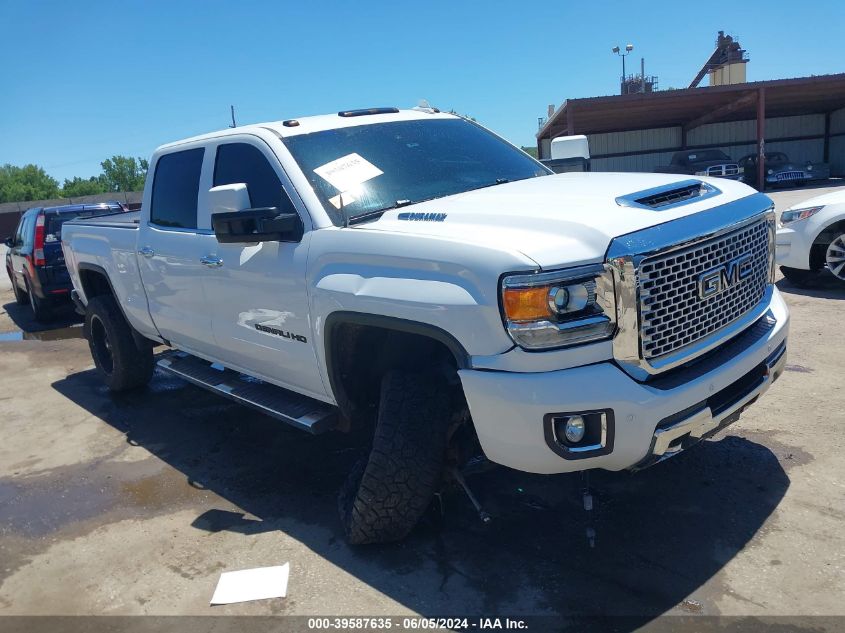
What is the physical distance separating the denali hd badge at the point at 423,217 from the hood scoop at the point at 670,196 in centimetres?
78

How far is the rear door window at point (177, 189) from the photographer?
4695 millimetres

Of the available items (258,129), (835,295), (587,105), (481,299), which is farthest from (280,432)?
(587,105)

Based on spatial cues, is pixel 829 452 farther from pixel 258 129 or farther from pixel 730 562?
A: pixel 258 129

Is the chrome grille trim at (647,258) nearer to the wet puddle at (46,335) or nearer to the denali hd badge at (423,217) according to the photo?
the denali hd badge at (423,217)

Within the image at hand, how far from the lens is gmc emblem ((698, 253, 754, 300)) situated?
2934 millimetres

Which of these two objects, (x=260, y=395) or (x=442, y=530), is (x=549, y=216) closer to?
(x=442, y=530)

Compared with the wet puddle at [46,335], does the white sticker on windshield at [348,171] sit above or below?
above

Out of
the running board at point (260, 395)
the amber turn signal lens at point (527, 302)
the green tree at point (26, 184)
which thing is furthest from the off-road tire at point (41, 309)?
the green tree at point (26, 184)

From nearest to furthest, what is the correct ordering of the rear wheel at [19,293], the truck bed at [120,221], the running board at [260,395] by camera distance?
the running board at [260,395], the truck bed at [120,221], the rear wheel at [19,293]

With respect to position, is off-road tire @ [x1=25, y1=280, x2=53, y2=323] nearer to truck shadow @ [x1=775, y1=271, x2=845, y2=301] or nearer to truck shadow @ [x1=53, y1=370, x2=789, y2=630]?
truck shadow @ [x1=53, y1=370, x2=789, y2=630]

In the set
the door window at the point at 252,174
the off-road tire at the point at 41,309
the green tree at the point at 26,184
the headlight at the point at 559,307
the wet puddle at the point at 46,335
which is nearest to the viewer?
the headlight at the point at 559,307

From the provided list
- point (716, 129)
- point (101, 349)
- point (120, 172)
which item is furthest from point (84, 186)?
point (101, 349)

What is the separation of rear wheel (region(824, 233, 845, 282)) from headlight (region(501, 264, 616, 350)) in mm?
6136

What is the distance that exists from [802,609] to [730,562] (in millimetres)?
369
